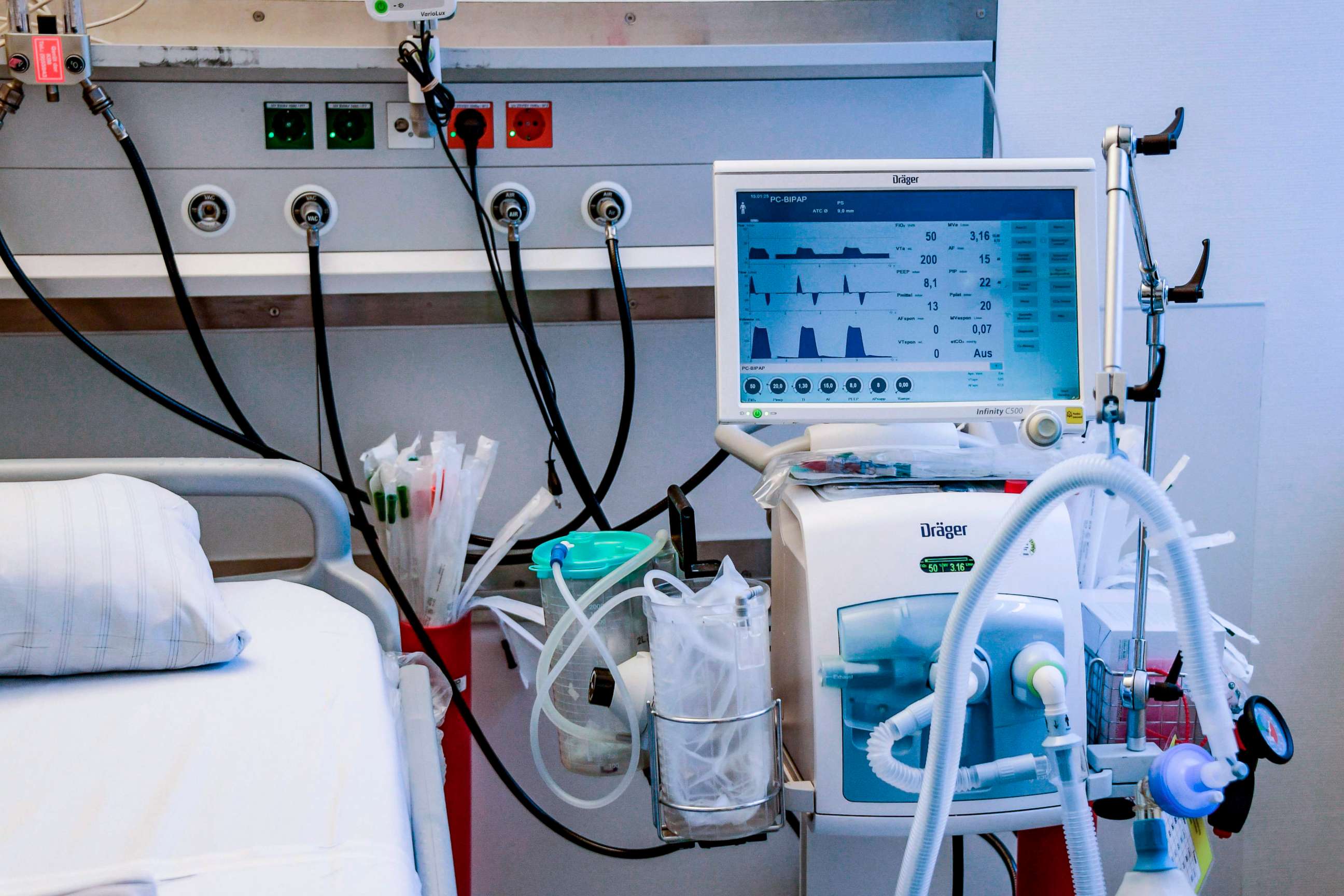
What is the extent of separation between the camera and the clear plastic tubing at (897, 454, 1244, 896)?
1.97 ft

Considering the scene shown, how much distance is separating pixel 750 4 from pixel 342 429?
0.87 metres

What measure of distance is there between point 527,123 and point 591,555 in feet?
2.19

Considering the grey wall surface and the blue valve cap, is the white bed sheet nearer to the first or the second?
the blue valve cap

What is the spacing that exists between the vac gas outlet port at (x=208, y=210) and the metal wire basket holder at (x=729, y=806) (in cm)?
91

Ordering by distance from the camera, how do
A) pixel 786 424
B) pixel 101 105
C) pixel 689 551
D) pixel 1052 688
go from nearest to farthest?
pixel 1052 688 → pixel 689 551 → pixel 786 424 → pixel 101 105

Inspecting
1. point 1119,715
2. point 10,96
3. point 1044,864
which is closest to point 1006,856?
point 1044,864

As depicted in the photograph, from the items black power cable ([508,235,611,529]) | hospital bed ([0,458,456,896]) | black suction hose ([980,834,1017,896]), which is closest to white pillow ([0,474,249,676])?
hospital bed ([0,458,456,896])

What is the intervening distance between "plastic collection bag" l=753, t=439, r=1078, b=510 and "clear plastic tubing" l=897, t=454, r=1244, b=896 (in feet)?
1.07

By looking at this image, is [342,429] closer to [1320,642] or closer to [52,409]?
[52,409]

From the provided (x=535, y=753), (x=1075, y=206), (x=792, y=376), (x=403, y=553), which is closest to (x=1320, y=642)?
(x=1075, y=206)

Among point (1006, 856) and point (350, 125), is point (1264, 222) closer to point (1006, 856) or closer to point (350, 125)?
point (1006, 856)

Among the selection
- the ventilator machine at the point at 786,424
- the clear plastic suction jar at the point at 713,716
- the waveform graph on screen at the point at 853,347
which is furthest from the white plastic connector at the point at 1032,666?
the waveform graph on screen at the point at 853,347

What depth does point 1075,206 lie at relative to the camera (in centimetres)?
104

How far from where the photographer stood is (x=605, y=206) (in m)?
1.33
